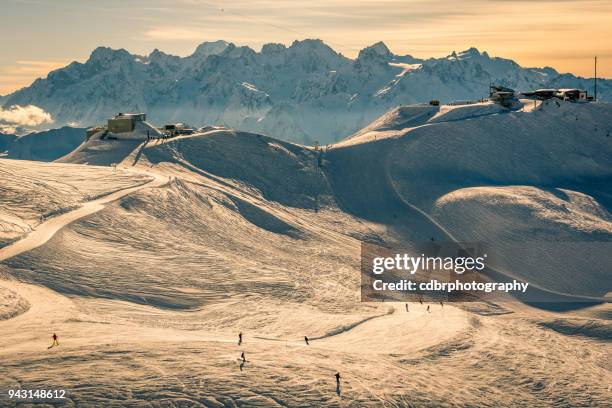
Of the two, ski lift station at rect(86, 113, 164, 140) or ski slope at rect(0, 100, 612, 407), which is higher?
ski lift station at rect(86, 113, 164, 140)

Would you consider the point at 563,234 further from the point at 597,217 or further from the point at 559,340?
the point at 559,340

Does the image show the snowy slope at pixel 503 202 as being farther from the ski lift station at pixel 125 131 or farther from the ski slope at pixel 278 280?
the ski lift station at pixel 125 131

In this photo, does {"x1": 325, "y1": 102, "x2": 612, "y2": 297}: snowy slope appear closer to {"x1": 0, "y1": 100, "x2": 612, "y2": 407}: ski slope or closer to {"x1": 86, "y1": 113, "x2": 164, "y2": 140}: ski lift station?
{"x1": 0, "y1": 100, "x2": 612, "y2": 407}: ski slope

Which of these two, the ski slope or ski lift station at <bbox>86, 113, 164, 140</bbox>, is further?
ski lift station at <bbox>86, 113, 164, 140</bbox>

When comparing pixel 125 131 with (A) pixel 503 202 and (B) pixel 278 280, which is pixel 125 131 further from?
(A) pixel 503 202

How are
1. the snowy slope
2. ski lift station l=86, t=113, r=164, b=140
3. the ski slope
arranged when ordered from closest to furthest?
1. the ski slope
2. the snowy slope
3. ski lift station l=86, t=113, r=164, b=140

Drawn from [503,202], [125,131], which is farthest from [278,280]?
[125,131]

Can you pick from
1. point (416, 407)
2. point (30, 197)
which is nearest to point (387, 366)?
point (416, 407)

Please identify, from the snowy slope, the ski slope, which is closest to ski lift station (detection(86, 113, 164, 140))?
the ski slope

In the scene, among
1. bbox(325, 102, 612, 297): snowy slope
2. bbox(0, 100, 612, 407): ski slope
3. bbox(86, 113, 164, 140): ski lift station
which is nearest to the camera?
bbox(0, 100, 612, 407): ski slope

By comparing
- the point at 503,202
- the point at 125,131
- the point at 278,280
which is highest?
the point at 125,131

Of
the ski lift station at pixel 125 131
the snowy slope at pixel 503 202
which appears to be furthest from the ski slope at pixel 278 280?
the ski lift station at pixel 125 131

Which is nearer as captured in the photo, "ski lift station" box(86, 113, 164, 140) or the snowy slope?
the snowy slope
